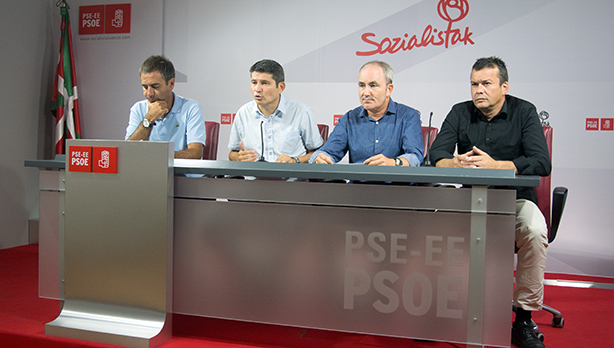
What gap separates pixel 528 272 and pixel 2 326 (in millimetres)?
2277

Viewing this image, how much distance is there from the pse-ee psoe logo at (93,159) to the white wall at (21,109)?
98.4 inches

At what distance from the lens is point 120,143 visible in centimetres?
183

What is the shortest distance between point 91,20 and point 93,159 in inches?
120

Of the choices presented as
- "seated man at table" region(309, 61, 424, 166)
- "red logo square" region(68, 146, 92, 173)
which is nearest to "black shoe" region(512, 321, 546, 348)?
"seated man at table" region(309, 61, 424, 166)

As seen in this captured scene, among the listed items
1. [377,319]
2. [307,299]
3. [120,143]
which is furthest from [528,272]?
[120,143]

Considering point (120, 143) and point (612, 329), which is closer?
point (120, 143)

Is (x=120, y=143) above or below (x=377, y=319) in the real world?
above

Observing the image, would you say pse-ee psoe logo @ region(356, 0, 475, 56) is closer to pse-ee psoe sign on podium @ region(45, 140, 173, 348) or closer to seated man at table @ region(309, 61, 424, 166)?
seated man at table @ region(309, 61, 424, 166)

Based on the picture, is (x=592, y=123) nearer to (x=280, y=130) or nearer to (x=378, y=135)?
(x=378, y=135)

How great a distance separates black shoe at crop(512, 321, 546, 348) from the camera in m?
1.89

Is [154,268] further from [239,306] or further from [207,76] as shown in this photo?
[207,76]

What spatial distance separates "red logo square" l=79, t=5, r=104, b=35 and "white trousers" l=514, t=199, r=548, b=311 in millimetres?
4026

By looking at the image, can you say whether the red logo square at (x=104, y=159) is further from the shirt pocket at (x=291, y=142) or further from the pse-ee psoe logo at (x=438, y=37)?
the pse-ee psoe logo at (x=438, y=37)

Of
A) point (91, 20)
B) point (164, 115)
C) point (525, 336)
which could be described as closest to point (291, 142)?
point (164, 115)
